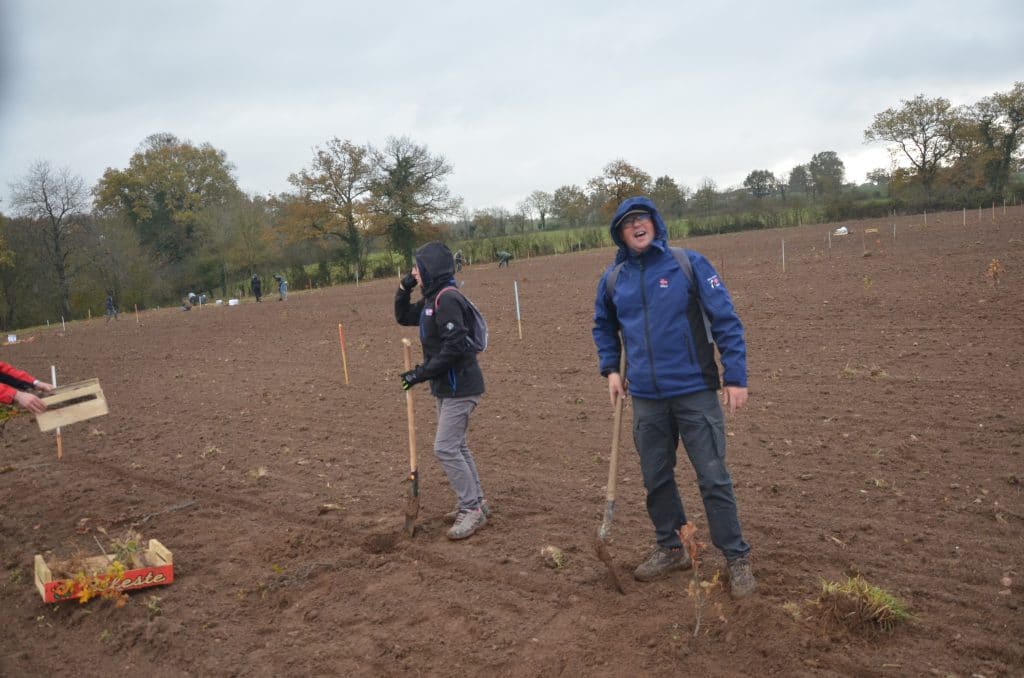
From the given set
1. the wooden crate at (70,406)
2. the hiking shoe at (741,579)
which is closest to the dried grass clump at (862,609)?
the hiking shoe at (741,579)

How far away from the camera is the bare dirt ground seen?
3.90m

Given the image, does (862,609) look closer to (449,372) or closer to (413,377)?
(449,372)

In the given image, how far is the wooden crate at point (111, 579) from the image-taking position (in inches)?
184

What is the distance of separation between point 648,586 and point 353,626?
181 centimetres

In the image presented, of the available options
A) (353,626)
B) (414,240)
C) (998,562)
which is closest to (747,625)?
(998,562)

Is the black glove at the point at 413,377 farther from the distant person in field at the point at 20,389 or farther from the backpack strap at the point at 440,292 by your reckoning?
the distant person in field at the point at 20,389

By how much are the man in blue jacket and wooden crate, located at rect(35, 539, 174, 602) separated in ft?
11.1

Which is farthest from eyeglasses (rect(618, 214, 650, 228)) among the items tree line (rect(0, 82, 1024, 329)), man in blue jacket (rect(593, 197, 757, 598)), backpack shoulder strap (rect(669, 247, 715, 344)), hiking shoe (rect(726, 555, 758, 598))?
tree line (rect(0, 82, 1024, 329))

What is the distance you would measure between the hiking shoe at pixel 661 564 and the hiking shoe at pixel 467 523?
1.36 metres

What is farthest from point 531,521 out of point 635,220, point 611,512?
point 635,220

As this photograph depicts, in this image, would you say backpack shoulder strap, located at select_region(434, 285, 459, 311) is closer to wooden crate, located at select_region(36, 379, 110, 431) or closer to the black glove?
the black glove

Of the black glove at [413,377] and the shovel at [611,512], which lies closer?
the shovel at [611,512]

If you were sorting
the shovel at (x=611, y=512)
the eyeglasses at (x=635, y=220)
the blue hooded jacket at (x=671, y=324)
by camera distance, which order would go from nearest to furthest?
the blue hooded jacket at (x=671, y=324), the eyeglasses at (x=635, y=220), the shovel at (x=611, y=512)

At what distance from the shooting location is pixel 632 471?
21.5ft
